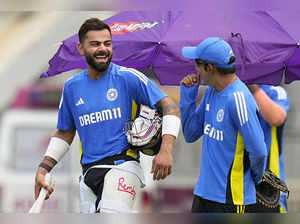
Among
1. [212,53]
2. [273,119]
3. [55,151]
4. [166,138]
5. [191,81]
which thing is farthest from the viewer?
[273,119]

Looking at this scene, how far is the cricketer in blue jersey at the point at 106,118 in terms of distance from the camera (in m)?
6.32

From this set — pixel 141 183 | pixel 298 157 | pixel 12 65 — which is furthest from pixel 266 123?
pixel 12 65

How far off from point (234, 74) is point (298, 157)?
798 centimetres

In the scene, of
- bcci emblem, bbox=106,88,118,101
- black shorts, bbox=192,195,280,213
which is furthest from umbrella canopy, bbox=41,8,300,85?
black shorts, bbox=192,195,280,213

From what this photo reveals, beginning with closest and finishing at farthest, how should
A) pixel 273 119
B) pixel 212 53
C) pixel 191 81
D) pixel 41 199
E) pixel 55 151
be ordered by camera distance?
pixel 41 199 → pixel 212 53 → pixel 55 151 → pixel 191 81 → pixel 273 119

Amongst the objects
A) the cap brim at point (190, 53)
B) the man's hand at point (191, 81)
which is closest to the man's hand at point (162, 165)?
the cap brim at point (190, 53)

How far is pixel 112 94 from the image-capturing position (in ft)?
21.2

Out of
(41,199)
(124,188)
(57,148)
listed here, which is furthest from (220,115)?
(41,199)

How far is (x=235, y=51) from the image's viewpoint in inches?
278

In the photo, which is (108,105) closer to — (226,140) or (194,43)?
(226,140)

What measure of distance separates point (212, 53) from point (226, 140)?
632 mm

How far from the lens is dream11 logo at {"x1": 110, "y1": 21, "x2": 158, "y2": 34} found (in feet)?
24.5

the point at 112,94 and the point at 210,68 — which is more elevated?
the point at 210,68

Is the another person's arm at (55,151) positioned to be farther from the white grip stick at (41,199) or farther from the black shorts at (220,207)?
the black shorts at (220,207)
